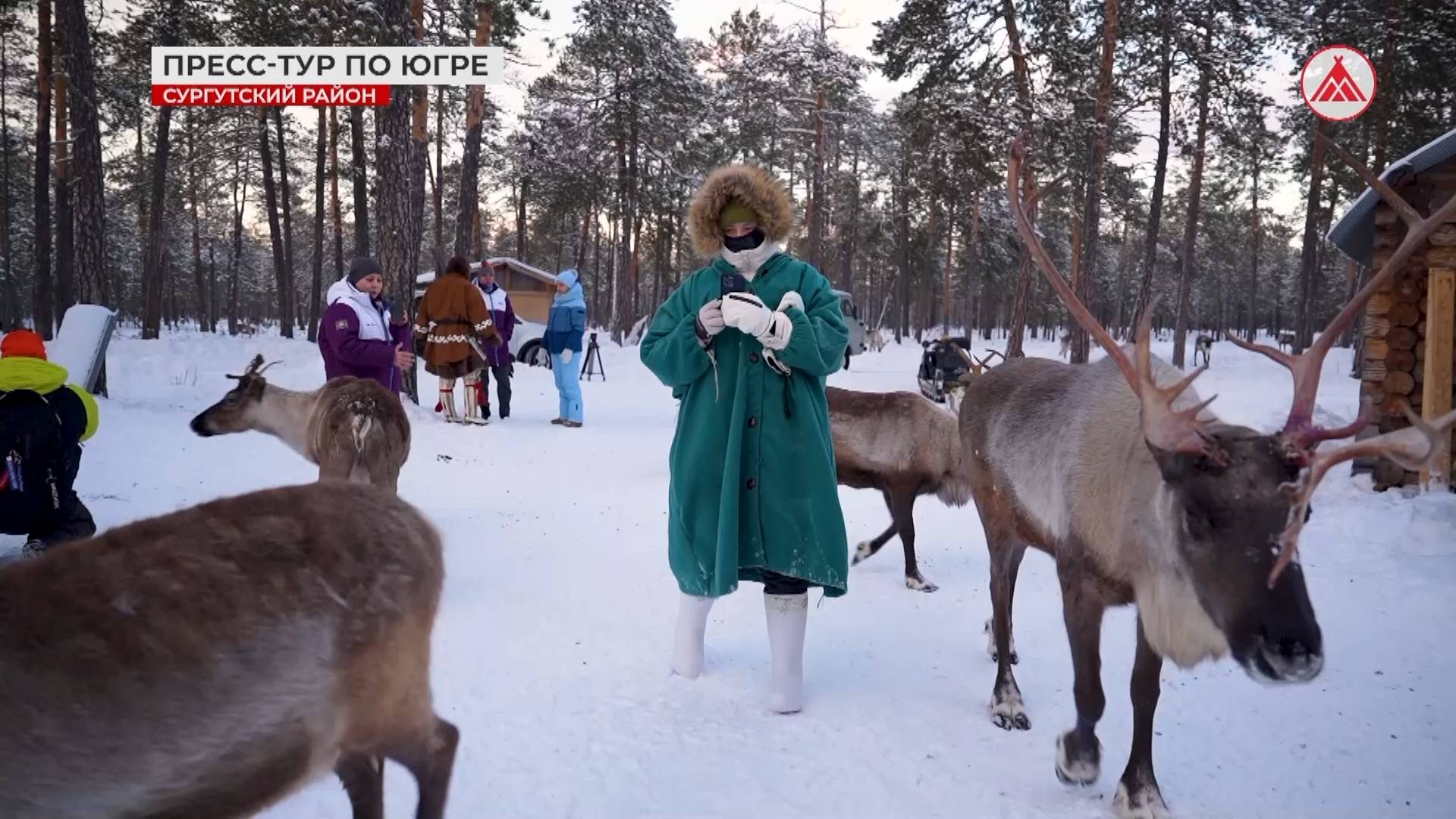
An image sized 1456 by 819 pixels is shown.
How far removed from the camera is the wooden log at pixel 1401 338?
8617 mm

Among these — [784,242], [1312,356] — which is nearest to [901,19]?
[784,242]

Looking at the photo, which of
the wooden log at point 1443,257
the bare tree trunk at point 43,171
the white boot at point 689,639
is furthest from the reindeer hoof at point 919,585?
the bare tree trunk at point 43,171

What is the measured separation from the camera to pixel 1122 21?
19.1 meters

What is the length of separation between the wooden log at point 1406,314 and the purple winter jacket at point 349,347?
923cm

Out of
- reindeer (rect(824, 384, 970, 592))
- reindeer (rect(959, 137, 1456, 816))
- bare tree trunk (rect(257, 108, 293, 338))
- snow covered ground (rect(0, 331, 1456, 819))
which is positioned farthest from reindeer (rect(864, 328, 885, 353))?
reindeer (rect(959, 137, 1456, 816))

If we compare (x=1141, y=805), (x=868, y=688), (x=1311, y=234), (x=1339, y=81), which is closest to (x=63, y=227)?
(x=868, y=688)

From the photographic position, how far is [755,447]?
3.89 metres

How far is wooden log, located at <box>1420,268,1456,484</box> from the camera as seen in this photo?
780 centimetres

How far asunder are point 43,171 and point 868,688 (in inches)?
909

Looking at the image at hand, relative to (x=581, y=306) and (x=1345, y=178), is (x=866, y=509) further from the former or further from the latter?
(x=1345, y=178)

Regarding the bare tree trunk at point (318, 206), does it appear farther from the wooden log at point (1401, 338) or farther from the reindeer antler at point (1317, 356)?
the reindeer antler at point (1317, 356)

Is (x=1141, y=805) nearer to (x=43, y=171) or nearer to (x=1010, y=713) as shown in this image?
(x=1010, y=713)

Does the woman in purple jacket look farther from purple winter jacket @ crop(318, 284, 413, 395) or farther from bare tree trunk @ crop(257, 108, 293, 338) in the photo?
bare tree trunk @ crop(257, 108, 293, 338)

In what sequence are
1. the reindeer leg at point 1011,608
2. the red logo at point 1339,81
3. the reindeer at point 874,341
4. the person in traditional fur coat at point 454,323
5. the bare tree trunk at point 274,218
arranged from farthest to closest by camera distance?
the reindeer at point 874,341, the bare tree trunk at point 274,218, the red logo at point 1339,81, the person in traditional fur coat at point 454,323, the reindeer leg at point 1011,608
